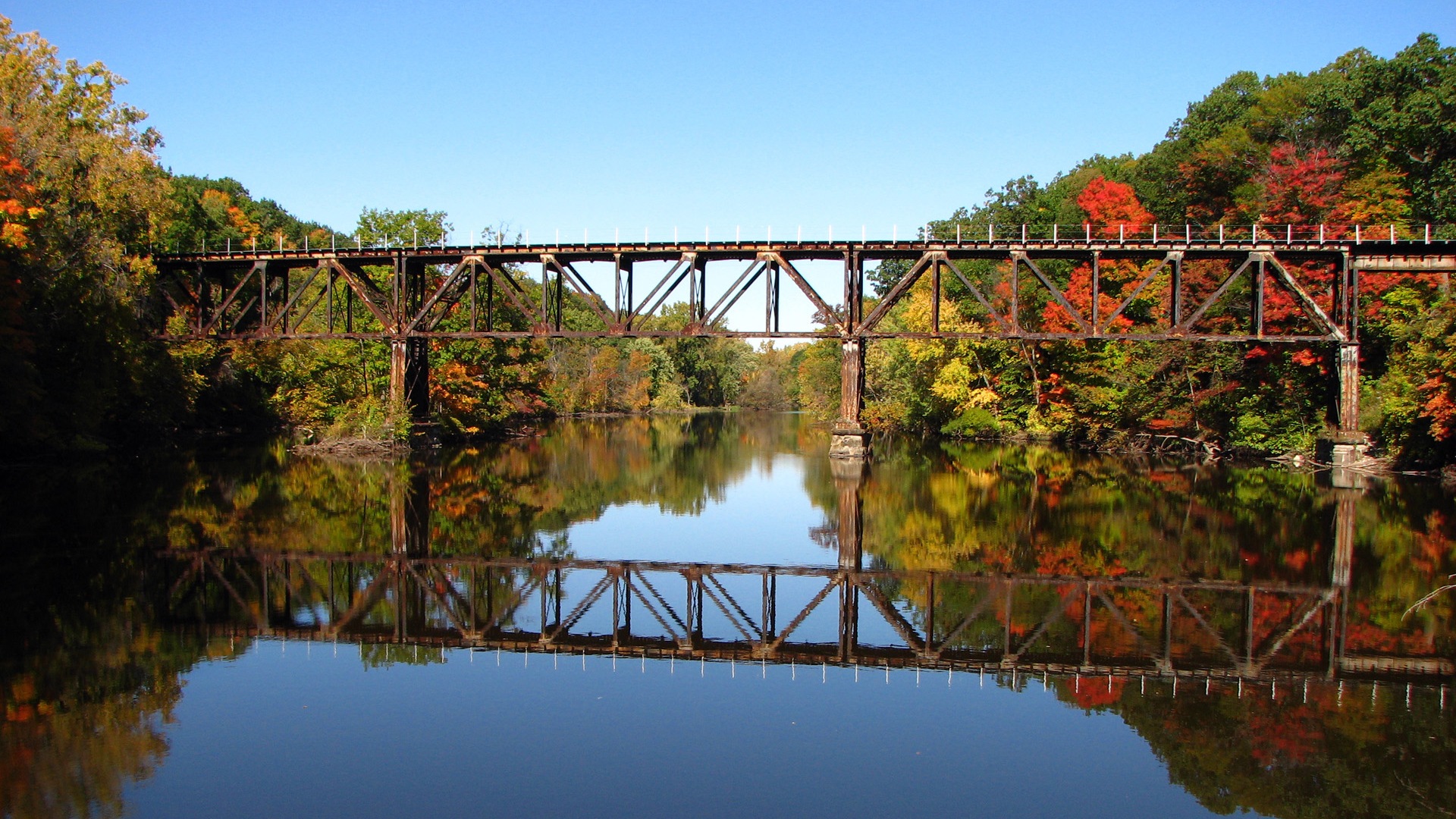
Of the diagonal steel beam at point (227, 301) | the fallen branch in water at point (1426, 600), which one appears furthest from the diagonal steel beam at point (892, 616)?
the diagonal steel beam at point (227, 301)

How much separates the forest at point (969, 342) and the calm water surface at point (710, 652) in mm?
9313

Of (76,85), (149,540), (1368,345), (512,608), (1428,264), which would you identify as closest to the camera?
(512,608)

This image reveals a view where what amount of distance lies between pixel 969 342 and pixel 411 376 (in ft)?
96.9

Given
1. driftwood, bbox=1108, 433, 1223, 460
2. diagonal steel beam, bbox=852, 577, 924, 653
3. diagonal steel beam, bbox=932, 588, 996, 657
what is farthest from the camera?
driftwood, bbox=1108, 433, 1223, 460

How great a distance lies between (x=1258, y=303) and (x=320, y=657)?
35.5 meters

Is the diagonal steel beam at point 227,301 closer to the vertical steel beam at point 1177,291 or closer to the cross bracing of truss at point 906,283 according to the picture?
the cross bracing of truss at point 906,283

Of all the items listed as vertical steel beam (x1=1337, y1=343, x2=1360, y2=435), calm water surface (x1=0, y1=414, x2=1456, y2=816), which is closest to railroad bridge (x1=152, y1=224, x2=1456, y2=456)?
vertical steel beam (x1=1337, y1=343, x2=1360, y2=435)

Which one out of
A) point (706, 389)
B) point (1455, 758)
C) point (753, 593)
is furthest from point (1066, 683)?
point (706, 389)

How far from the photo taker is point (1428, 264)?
36.9 metres

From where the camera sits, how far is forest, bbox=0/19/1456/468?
107 feet

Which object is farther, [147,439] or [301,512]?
[147,439]

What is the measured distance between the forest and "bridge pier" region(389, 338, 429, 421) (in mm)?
1045

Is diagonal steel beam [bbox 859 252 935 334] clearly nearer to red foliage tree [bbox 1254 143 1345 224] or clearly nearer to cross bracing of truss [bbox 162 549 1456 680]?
red foliage tree [bbox 1254 143 1345 224]

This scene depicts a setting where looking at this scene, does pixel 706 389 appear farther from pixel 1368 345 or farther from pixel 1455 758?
pixel 1455 758
